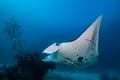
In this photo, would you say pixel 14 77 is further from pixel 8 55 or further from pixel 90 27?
pixel 8 55

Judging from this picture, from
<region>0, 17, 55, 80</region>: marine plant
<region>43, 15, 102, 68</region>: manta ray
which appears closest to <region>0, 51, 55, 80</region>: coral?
<region>0, 17, 55, 80</region>: marine plant

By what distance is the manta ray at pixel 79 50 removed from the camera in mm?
4741

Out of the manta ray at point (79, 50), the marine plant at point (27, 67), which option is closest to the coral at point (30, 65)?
the marine plant at point (27, 67)

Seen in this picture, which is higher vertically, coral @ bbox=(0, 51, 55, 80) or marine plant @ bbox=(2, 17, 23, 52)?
marine plant @ bbox=(2, 17, 23, 52)

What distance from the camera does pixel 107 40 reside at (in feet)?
109

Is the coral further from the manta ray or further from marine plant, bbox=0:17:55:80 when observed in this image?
the manta ray

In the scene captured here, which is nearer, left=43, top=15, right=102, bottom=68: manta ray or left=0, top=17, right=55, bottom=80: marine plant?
left=43, top=15, right=102, bottom=68: manta ray

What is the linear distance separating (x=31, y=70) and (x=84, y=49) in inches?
157

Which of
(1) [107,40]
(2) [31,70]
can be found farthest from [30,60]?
(1) [107,40]

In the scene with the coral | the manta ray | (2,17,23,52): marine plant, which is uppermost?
(2,17,23,52): marine plant

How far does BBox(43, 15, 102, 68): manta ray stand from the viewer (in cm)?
474

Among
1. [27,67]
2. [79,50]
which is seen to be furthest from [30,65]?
[79,50]

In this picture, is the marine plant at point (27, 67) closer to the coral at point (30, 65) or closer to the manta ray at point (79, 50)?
the coral at point (30, 65)

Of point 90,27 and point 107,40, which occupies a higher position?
point 107,40
